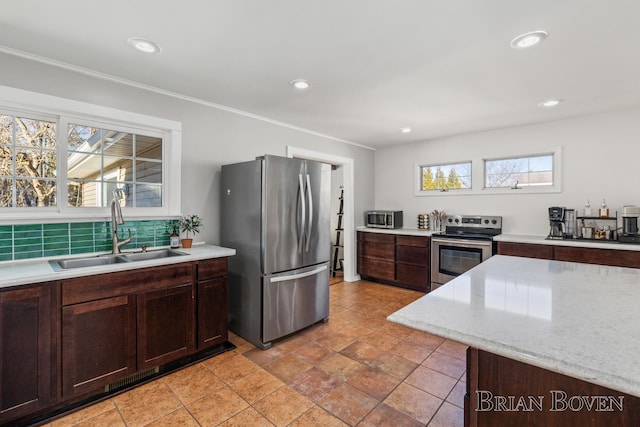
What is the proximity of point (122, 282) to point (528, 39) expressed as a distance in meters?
3.19

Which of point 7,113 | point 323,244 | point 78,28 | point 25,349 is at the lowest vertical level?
point 25,349

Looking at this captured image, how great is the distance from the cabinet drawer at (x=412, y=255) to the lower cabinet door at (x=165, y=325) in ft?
10.4

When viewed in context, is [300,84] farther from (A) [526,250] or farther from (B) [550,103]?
(A) [526,250]

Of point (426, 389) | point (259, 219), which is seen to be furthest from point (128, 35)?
point (426, 389)

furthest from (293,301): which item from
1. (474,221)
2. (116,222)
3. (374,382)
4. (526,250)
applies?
(474,221)

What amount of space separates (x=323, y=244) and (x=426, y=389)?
1650mm

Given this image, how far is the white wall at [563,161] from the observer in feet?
11.2

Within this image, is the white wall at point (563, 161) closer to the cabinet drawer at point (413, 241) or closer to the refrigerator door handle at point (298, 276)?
the cabinet drawer at point (413, 241)

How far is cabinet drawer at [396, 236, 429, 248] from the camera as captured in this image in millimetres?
4387

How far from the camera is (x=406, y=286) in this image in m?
4.67

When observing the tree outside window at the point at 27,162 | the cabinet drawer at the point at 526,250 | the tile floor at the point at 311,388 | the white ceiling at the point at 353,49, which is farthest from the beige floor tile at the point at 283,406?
the cabinet drawer at the point at 526,250

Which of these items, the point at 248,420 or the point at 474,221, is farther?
the point at 474,221

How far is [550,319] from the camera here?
1.09m

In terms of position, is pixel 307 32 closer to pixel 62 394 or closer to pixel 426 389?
pixel 426 389
